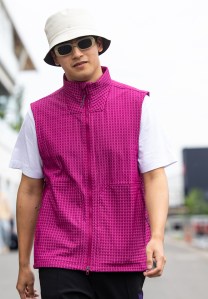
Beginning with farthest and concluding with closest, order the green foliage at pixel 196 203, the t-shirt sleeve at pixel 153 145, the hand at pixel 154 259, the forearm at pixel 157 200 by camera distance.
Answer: the green foliage at pixel 196 203, the t-shirt sleeve at pixel 153 145, the forearm at pixel 157 200, the hand at pixel 154 259

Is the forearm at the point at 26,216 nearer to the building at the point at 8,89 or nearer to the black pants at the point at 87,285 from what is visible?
the black pants at the point at 87,285

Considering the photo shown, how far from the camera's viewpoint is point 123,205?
3.11m

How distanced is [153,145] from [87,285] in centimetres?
58

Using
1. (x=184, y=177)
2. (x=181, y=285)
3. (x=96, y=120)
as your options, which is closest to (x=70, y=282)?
(x=96, y=120)

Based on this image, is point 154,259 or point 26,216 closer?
point 154,259

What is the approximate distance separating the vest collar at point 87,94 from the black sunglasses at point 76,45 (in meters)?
0.12

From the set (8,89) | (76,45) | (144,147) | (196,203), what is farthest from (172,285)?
(196,203)

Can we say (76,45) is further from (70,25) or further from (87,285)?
(87,285)

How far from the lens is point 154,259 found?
292 cm

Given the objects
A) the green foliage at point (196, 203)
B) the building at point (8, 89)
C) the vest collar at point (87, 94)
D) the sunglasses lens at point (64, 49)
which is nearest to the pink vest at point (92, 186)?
the vest collar at point (87, 94)

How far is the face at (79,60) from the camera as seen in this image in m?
3.21

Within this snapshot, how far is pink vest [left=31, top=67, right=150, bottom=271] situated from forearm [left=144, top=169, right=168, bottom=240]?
5 cm

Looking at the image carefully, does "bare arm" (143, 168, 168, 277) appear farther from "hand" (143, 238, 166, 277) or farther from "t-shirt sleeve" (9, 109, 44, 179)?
"t-shirt sleeve" (9, 109, 44, 179)

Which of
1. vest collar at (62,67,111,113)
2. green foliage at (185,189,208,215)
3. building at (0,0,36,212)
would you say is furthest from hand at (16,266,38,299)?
green foliage at (185,189,208,215)
